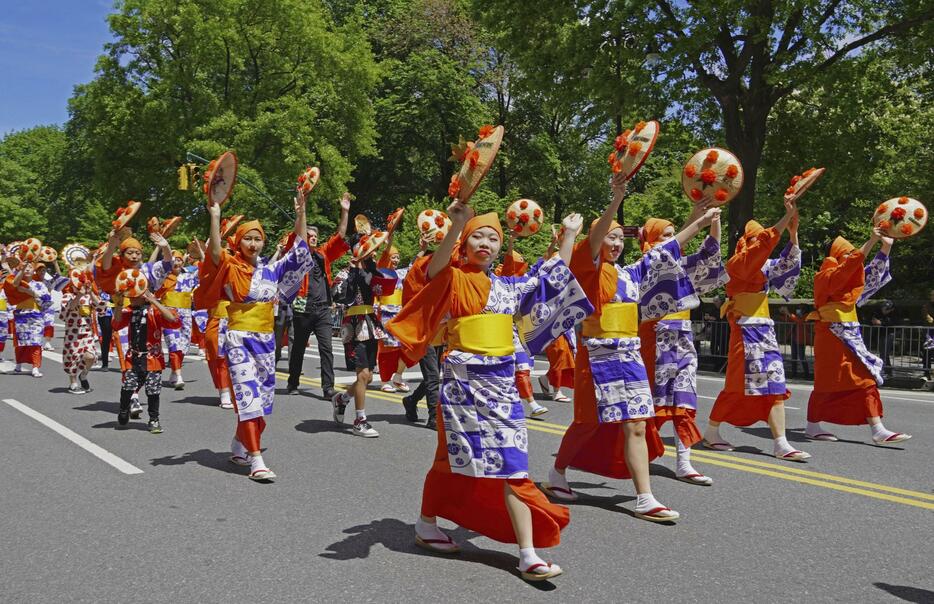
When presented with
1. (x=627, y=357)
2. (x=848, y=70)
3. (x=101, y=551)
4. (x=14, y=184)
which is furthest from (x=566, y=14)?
(x=14, y=184)

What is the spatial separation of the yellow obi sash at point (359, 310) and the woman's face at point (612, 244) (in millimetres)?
4165

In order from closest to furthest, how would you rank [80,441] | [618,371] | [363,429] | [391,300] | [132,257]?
[618,371] → [80,441] → [363,429] → [132,257] → [391,300]

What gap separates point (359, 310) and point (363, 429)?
1594 mm

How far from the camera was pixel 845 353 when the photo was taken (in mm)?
7988

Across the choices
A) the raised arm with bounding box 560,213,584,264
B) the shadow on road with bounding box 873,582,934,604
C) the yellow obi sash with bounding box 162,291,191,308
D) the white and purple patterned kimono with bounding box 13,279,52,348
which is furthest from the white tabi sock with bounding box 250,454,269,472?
the white and purple patterned kimono with bounding box 13,279,52,348

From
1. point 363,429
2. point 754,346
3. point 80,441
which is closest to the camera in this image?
point 754,346

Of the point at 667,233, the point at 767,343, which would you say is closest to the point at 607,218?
the point at 667,233

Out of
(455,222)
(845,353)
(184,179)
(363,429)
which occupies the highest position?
(184,179)

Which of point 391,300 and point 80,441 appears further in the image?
point 391,300

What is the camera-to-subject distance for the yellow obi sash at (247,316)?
625cm

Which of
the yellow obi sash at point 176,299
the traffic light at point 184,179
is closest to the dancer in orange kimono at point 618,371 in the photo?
the traffic light at point 184,179

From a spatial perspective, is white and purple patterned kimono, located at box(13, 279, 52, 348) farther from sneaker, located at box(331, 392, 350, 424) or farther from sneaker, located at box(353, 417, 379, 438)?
sneaker, located at box(353, 417, 379, 438)

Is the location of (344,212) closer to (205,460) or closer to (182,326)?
(205,460)

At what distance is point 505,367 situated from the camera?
13.8 ft
